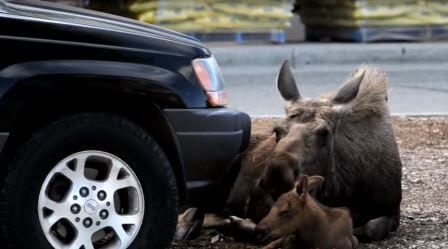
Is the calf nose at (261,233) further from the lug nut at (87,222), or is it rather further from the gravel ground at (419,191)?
the lug nut at (87,222)

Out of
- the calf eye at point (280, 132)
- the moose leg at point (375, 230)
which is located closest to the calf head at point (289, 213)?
the calf eye at point (280, 132)

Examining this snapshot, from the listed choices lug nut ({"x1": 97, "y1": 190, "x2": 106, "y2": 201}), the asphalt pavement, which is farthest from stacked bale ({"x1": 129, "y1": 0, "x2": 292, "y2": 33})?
lug nut ({"x1": 97, "y1": 190, "x2": 106, "y2": 201})

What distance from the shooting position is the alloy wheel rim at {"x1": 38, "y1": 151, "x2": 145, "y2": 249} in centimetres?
562

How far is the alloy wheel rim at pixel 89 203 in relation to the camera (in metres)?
5.62

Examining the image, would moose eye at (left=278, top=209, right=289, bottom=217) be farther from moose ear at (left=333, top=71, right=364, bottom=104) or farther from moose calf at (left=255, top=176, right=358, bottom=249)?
moose ear at (left=333, top=71, right=364, bottom=104)

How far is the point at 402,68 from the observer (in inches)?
581

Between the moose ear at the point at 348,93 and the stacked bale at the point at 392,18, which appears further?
the stacked bale at the point at 392,18

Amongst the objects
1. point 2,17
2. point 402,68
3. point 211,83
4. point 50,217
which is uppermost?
point 2,17

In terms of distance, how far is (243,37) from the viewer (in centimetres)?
1534

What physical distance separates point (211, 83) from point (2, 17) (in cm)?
123

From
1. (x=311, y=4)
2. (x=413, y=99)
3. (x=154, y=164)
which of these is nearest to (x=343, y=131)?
(x=154, y=164)

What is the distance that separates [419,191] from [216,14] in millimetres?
7361

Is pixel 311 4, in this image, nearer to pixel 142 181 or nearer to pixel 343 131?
pixel 343 131

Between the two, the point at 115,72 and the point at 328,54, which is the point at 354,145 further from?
the point at 328,54
